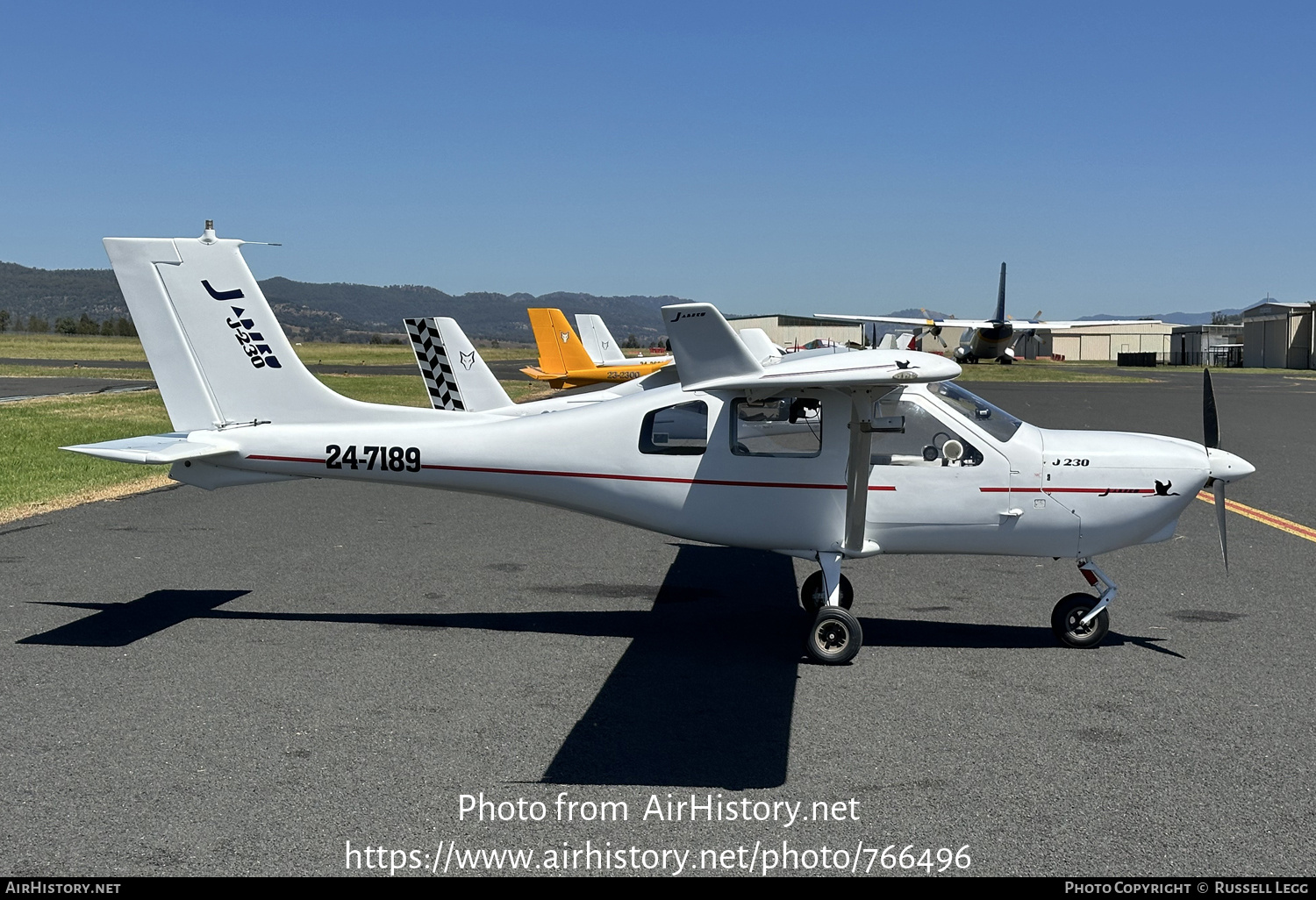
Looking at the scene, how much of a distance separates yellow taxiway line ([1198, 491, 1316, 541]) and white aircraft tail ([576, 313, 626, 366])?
84.1 ft

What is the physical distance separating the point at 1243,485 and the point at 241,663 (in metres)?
14.9

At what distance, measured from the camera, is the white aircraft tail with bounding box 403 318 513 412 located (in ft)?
65.7

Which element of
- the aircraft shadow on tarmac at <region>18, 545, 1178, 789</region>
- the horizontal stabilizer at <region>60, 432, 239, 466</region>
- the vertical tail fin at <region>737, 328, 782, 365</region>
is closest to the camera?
the aircraft shadow on tarmac at <region>18, 545, 1178, 789</region>

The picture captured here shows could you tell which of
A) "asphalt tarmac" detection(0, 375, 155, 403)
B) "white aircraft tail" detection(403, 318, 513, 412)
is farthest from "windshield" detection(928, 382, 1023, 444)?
"asphalt tarmac" detection(0, 375, 155, 403)

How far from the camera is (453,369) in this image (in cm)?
2045

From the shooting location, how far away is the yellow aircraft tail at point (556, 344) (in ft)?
114

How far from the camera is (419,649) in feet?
25.2

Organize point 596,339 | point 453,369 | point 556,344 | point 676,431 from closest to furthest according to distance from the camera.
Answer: point 676,431 → point 453,369 → point 556,344 → point 596,339

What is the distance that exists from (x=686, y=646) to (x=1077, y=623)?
287cm

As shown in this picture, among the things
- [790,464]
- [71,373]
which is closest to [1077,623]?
[790,464]

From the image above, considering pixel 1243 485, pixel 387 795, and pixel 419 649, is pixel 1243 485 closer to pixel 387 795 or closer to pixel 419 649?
pixel 419 649

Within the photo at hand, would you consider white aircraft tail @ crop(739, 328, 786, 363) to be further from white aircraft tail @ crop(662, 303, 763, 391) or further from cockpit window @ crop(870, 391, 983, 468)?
white aircraft tail @ crop(662, 303, 763, 391)

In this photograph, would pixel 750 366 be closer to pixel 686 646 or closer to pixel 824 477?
pixel 824 477
